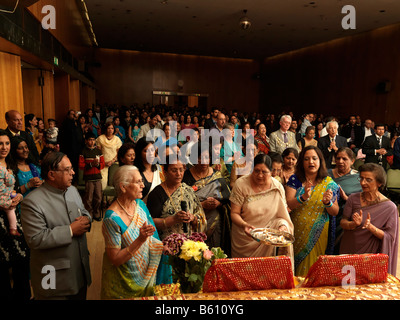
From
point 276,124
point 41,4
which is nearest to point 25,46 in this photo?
point 41,4

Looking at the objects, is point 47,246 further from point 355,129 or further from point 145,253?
point 355,129

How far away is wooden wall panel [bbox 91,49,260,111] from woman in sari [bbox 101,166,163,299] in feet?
58.4

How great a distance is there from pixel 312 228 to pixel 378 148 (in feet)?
15.3

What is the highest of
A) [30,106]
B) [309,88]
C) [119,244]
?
[309,88]

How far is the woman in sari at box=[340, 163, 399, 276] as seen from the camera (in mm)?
2502

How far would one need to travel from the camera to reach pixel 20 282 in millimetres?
2768

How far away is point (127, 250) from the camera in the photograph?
1.90 metres

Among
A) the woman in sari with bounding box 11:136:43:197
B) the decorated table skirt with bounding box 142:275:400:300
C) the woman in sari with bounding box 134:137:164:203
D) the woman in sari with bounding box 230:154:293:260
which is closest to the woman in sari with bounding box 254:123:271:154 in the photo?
the woman in sari with bounding box 134:137:164:203

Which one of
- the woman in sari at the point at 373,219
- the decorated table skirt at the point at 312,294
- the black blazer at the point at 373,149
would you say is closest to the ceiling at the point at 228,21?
the black blazer at the point at 373,149

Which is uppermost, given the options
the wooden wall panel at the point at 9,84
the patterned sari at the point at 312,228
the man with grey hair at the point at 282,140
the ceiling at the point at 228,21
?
the ceiling at the point at 228,21

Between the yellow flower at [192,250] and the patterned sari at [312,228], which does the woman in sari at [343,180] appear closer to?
the patterned sari at [312,228]

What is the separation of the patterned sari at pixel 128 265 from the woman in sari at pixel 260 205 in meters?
0.89

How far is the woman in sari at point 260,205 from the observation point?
2.66 metres

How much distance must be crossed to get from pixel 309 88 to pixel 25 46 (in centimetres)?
1471
